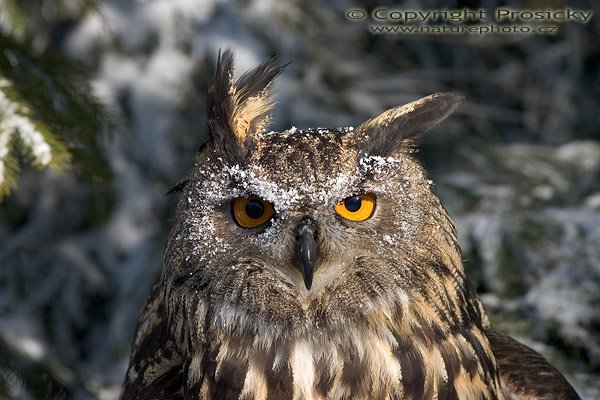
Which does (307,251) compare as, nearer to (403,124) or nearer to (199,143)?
(403,124)

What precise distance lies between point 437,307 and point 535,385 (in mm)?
423

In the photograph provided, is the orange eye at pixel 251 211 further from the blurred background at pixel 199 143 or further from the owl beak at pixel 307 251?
the blurred background at pixel 199 143

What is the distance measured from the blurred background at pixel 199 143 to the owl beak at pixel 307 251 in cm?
79

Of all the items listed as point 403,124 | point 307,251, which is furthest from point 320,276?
point 403,124

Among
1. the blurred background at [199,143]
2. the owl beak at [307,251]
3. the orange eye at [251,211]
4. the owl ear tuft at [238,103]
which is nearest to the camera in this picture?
the owl beak at [307,251]

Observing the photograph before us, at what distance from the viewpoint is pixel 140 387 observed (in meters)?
2.24

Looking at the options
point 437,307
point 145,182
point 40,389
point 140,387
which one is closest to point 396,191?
point 437,307

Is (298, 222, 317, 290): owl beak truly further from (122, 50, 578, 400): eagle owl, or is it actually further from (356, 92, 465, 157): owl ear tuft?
(356, 92, 465, 157): owl ear tuft

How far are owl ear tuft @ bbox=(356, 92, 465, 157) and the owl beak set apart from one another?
0.86ft

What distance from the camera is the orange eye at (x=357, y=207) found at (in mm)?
1961

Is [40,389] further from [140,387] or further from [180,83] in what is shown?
[180,83]

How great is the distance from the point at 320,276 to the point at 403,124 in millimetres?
446

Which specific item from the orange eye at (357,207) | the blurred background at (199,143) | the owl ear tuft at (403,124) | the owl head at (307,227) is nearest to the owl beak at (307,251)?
the owl head at (307,227)

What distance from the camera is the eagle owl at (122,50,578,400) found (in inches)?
76.7
